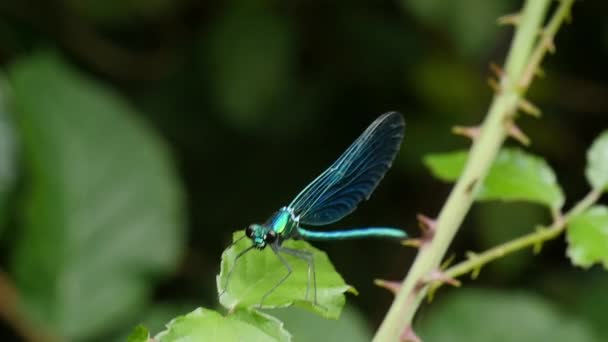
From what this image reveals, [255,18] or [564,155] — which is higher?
[255,18]

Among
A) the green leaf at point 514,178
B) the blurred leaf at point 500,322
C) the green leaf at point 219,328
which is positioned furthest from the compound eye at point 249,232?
the blurred leaf at point 500,322

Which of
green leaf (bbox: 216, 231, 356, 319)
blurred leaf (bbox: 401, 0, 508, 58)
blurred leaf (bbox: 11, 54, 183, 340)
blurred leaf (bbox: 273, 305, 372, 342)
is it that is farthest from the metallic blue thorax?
blurred leaf (bbox: 401, 0, 508, 58)

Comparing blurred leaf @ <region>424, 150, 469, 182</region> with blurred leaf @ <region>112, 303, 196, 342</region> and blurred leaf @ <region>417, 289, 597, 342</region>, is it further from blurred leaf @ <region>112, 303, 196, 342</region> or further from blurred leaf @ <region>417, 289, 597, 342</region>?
blurred leaf @ <region>417, 289, 597, 342</region>

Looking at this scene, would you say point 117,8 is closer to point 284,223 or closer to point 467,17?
point 467,17

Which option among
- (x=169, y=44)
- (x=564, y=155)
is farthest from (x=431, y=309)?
(x=169, y=44)

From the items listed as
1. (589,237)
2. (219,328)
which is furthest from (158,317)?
(219,328)

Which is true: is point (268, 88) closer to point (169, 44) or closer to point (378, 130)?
point (169, 44)

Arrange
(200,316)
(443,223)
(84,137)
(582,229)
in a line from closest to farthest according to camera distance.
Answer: (200,316), (443,223), (582,229), (84,137)
